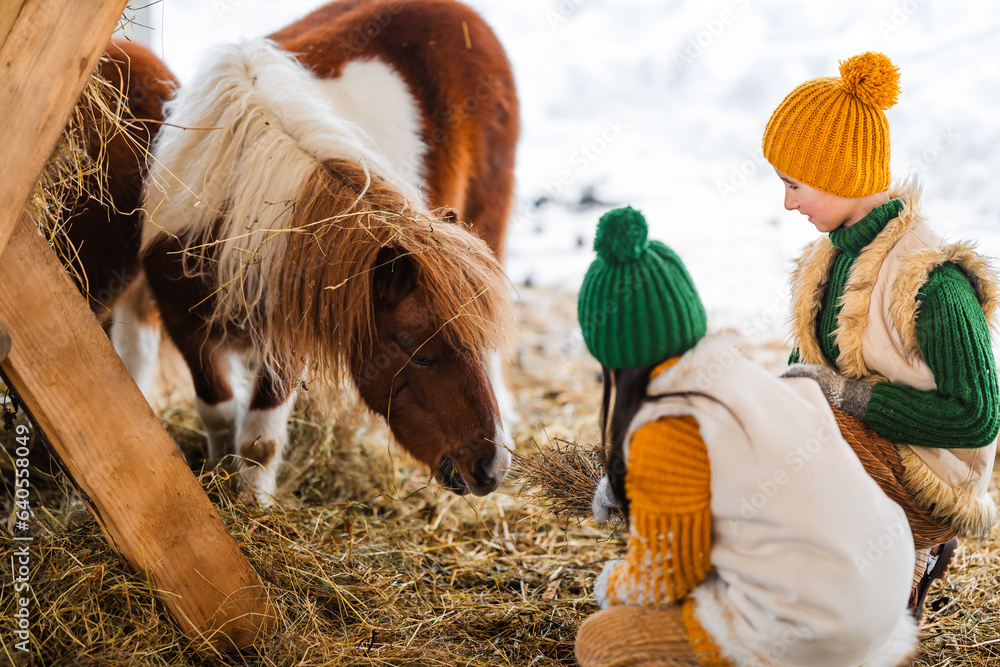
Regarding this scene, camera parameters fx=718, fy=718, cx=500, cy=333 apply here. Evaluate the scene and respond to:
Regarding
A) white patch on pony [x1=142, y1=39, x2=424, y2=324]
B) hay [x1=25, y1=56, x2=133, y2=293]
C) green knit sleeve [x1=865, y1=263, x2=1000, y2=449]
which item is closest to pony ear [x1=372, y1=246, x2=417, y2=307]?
white patch on pony [x1=142, y1=39, x2=424, y2=324]

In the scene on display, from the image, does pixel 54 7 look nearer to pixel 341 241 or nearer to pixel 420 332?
pixel 341 241

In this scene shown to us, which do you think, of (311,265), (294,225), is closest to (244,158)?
(294,225)

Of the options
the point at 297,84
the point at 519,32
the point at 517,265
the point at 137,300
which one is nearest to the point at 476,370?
the point at 297,84

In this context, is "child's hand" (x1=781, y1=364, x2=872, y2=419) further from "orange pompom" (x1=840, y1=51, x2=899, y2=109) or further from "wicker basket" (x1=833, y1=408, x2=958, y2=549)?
"orange pompom" (x1=840, y1=51, x2=899, y2=109)

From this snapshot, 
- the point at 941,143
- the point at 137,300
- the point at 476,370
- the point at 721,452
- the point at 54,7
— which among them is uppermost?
the point at 941,143

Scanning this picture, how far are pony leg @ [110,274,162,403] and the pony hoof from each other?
1.57 metres

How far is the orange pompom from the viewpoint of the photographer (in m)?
1.43

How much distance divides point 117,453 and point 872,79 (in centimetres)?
173

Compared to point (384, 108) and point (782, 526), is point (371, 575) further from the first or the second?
point (384, 108)

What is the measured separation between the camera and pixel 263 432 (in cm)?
244

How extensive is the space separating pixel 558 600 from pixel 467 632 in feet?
1.03

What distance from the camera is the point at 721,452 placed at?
3.71 ft

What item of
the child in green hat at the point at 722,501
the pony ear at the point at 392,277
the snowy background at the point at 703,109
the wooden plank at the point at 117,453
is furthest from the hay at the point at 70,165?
the snowy background at the point at 703,109

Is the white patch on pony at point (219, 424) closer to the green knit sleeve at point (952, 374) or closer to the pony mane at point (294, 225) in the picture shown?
the pony mane at point (294, 225)
